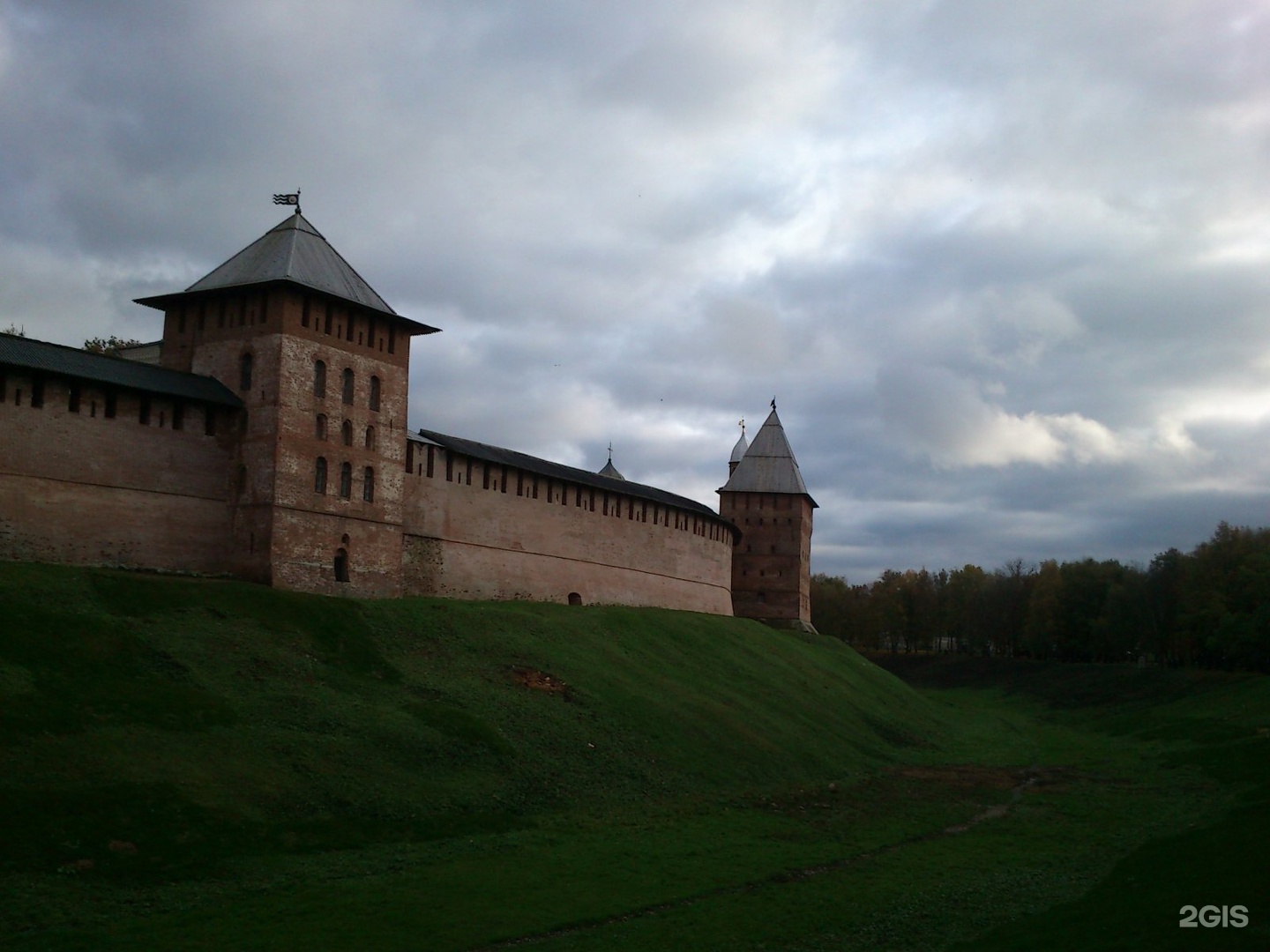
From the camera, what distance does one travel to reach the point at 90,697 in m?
21.6

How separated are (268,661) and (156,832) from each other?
8.02m

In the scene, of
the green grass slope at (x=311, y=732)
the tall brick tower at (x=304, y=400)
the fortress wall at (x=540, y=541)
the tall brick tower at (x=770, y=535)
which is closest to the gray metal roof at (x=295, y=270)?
the tall brick tower at (x=304, y=400)

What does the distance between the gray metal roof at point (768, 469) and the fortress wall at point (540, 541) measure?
453 inches

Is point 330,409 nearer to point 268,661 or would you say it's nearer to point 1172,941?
point 268,661

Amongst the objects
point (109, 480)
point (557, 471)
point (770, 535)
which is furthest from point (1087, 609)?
point (109, 480)

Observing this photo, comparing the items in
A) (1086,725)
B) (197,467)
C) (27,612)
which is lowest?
(1086,725)

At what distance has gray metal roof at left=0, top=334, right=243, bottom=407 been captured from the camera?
28906mm

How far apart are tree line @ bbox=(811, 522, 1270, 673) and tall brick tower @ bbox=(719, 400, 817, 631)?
21.7m

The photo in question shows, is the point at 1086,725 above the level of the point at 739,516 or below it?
below

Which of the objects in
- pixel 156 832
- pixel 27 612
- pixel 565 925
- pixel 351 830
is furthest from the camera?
pixel 27 612

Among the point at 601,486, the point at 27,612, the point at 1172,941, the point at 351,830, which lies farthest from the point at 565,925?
the point at 601,486
